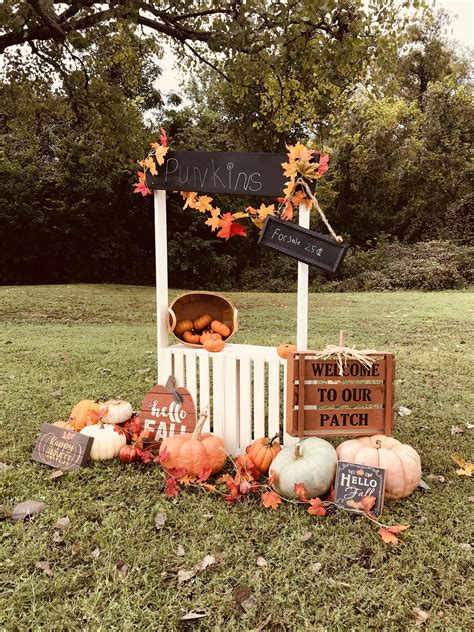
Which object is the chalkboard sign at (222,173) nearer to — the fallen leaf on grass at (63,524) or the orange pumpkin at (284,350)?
the orange pumpkin at (284,350)

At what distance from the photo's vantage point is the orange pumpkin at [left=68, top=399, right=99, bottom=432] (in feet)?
12.6

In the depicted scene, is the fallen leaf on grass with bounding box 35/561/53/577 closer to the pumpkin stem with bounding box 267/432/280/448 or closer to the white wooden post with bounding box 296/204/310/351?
the pumpkin stem with bounding box 267/432/280/448

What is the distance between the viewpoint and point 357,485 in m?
2.94

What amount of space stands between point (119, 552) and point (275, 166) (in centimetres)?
238

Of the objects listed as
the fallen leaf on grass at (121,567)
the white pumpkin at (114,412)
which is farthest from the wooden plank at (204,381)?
the fallen leaf on grass at (121,567)

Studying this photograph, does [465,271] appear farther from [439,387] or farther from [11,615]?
[11,615]

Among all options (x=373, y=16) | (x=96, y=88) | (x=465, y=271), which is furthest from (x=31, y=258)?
(x=465, y=271)

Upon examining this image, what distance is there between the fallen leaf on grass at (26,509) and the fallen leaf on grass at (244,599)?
1.26m

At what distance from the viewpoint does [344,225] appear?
2116 centimetres

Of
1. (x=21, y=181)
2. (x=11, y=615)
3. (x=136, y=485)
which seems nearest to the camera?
(x=11, y=615)

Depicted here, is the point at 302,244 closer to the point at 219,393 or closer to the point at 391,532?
the point at 219,393

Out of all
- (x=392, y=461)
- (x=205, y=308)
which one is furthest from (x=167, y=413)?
(x=392, y=461)

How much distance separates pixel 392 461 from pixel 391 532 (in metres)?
0.43

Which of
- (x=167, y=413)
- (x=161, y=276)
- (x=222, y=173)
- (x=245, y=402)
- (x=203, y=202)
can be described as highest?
(x=222, y=173)
